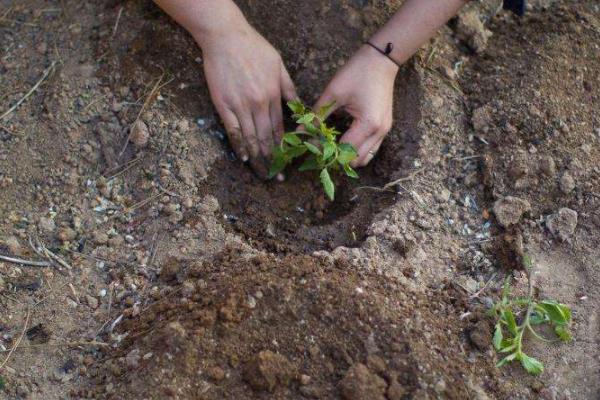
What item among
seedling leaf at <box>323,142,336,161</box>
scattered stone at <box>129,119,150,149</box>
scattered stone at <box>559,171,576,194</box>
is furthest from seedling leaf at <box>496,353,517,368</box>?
scattered stone at <box>129,119,150,149</box>

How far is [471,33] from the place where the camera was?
291 centimetres

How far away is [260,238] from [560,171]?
928 millimetres

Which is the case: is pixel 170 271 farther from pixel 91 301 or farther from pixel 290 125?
pixel 290 125

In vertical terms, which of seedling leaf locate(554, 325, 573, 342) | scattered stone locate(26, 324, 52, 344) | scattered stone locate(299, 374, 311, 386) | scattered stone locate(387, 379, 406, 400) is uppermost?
seedling leaf locate(554, 325, 573, 342)

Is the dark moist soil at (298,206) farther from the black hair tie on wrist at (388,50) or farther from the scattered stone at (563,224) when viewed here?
the scattered stone at (563,224)

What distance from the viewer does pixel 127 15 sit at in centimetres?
283

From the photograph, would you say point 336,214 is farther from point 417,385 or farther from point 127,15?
point 127,15

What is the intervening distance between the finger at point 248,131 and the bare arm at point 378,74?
0.21 m

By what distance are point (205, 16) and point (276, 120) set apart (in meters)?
0.38

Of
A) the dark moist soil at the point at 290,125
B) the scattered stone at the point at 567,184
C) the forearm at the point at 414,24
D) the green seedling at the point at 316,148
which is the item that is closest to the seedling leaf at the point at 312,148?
the green seedling at the point at 316,148

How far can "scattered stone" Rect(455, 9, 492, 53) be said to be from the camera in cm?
291

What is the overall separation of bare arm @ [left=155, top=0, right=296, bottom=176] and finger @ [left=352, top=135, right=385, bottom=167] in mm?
251

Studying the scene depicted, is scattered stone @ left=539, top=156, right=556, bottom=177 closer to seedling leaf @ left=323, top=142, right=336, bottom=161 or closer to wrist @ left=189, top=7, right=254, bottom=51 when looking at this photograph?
seedling leaf @ left=323, top=142, right=336, bottom=161

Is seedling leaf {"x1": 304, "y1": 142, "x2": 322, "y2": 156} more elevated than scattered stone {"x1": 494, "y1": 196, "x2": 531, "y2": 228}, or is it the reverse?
scattered stone {"x1": 494, "y1": 196, "x2": 531, "y2": 228}
